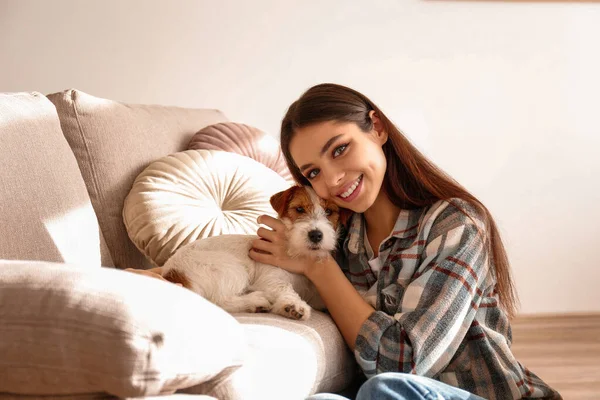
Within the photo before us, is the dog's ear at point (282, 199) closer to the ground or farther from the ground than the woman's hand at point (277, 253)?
farther from the ground

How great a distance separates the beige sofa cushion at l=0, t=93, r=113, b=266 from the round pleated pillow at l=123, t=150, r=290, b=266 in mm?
172

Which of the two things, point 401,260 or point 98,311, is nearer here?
point 98,311

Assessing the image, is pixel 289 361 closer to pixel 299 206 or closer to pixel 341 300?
pixel 341 300

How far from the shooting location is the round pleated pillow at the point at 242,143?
2484 mm

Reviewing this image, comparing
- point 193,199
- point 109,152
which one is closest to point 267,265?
point 193,199

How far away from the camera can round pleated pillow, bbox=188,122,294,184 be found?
97.8 inches

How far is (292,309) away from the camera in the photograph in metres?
1.61

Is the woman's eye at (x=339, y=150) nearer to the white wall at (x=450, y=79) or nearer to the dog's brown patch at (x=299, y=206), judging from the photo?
the dog's brown patch at (x=299, y=206)

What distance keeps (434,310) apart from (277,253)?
0.43 metres

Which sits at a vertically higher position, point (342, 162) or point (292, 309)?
point (342, 162)

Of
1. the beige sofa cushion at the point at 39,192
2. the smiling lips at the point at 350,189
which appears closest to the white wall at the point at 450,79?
the beige sofa cushion at the point at 39,192

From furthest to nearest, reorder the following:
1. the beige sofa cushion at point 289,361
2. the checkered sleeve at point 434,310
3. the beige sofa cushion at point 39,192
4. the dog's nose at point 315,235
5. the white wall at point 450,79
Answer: the white wall at point 450,79 → the dog's nose at point 315,235 → the beige sofa cushion at point 39,192 → the checkered sleeve at point 434,310 → the beige sofa cushion at point 289,361

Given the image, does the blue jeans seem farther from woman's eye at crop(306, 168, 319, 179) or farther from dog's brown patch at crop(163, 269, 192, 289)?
woman's eye at crop(306, 168, 319, 179)

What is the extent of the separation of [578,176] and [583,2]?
89cm
